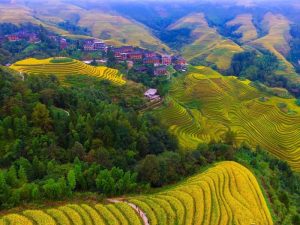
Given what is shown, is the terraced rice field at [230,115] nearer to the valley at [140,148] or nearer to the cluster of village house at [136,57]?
the valley at [140,148]

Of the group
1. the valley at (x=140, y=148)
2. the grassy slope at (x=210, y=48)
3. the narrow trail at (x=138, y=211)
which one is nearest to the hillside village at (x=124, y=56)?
the valley at (x=140, y=148)

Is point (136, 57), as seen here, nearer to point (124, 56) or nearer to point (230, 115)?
point (124, 56)

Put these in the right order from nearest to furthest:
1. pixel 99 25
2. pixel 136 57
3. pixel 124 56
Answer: pixel 124 56
pixel 136 57
pixel 99 25

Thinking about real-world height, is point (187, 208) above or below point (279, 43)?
above

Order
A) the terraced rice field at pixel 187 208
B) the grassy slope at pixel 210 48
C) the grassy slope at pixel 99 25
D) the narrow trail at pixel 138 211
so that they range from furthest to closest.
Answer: the grassy slope at pixel 99 25 → the grassy slope at pixel 210 48 → the narrow trail at pixel 138 211 → the terraced rice field at pixel 187 208

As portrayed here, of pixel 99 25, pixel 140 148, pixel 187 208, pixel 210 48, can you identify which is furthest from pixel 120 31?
pixel 187 208

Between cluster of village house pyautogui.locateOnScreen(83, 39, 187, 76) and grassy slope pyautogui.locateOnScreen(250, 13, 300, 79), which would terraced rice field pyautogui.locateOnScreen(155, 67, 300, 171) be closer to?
cluster of village house pyautogui.locateOnScreen(83, 39, 187, 76)

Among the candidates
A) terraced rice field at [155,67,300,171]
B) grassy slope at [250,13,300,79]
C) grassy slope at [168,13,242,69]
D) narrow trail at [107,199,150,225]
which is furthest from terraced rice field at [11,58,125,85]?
grassy slope at [250,13,300,79]
